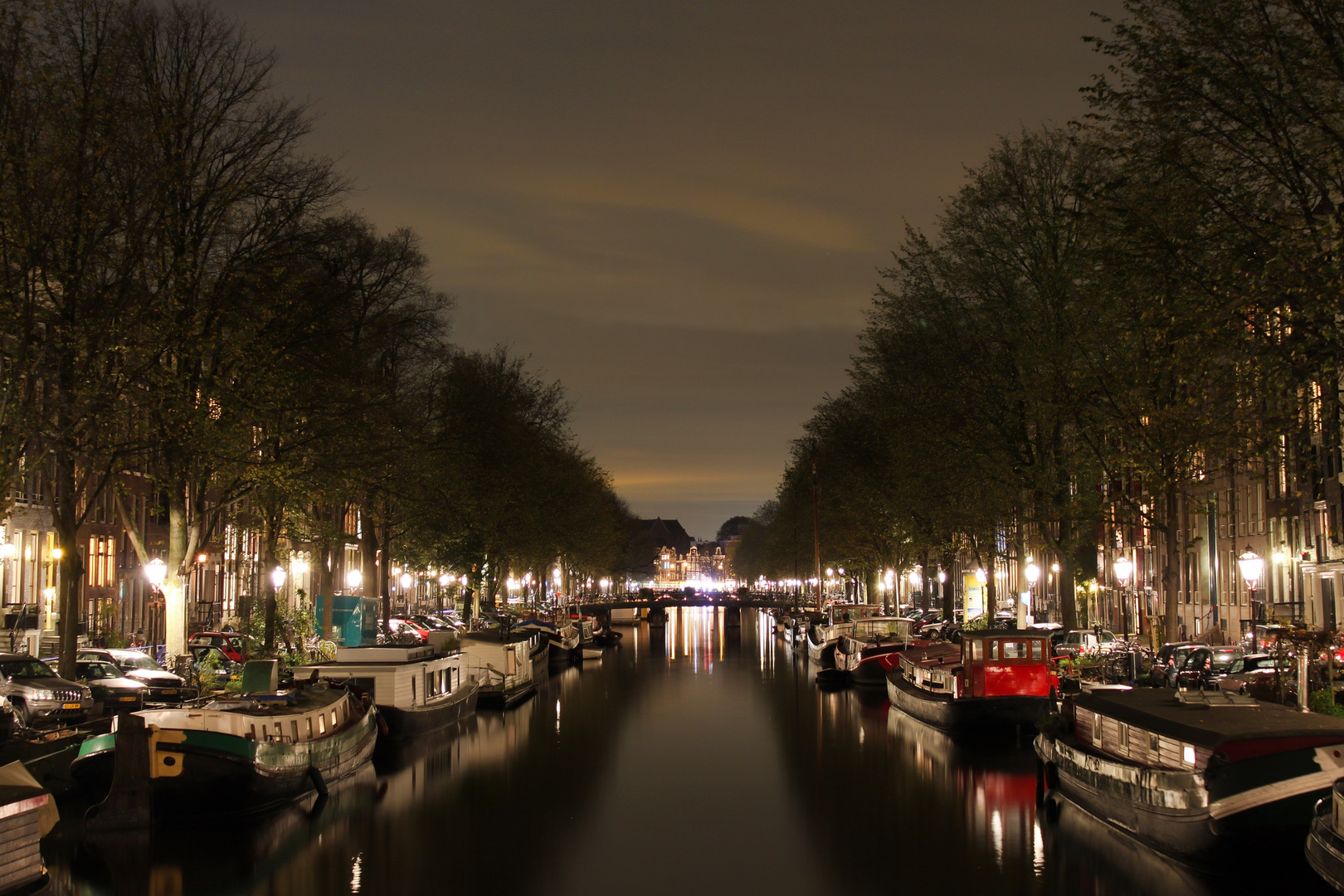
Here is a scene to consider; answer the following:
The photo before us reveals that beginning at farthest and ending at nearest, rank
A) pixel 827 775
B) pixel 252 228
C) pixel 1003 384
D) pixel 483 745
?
pixel 1003 384, pixel 483 745, pixel 252 228, pixel 827 775

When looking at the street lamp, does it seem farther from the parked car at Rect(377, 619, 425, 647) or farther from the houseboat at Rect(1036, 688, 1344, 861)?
the houseboat at Rect(1036, 688, 1344, 861)

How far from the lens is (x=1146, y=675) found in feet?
122

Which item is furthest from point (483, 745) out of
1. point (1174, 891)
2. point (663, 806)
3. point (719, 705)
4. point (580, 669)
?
point (580, 669)

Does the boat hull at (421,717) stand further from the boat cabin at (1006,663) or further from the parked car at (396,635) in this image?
the boat cabin at (1006,663)

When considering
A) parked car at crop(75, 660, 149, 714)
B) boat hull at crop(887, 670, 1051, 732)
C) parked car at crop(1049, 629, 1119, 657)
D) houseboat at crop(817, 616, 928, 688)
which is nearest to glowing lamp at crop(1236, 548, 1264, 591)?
boat hull at crop(887, 670, 1051, 732)

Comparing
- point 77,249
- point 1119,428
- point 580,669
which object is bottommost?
point 580,669

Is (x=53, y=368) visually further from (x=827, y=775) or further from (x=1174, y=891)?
(x=1174, y=891)

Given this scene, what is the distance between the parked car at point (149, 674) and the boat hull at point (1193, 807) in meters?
22.7

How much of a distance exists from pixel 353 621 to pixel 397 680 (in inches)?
448

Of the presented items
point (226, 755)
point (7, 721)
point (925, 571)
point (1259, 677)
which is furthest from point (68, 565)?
point (925, 571)

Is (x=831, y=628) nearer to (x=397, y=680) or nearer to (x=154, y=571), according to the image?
(x=397, y=680)

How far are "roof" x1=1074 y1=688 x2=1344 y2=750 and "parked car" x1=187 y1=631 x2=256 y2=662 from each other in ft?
104

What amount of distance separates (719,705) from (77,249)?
31630 millimetres

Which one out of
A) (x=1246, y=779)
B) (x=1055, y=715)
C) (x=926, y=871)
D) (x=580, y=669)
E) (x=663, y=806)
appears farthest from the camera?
(x=580, y=669)
